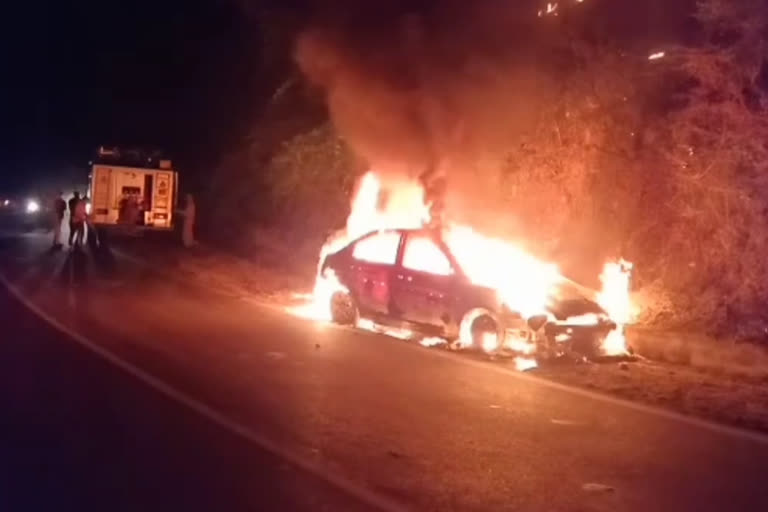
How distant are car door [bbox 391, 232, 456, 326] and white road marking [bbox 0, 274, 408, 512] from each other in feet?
12.6

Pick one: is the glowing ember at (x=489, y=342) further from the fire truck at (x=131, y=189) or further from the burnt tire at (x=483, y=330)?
the fire truck at (x=131, y=189)

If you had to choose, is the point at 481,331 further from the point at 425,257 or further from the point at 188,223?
the point at 188,223

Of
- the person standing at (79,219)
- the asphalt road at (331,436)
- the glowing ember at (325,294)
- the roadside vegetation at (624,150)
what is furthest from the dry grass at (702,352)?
the person standing at (79,219)

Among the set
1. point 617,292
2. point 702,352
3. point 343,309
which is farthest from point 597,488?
point 617,292

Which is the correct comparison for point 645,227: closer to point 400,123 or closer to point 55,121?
point 400,123

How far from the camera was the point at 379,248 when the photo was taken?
47.1 feet

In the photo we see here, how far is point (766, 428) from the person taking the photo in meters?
8.88

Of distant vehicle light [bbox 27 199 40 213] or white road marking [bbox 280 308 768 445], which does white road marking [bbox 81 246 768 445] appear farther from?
distant vehicle light [bbox 27 199 40 213]

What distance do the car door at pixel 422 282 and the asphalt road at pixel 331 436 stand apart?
0.64m

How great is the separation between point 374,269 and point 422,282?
3.48 feet

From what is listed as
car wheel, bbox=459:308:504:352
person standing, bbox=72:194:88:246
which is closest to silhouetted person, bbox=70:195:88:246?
person standing, bbox=72:194:88:246

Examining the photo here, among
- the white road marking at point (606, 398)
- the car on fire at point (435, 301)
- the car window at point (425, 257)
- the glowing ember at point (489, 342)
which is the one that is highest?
the car window at point (425, 257)

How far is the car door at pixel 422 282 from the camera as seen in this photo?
1304 cm

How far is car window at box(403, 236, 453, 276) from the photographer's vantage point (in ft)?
43.3
